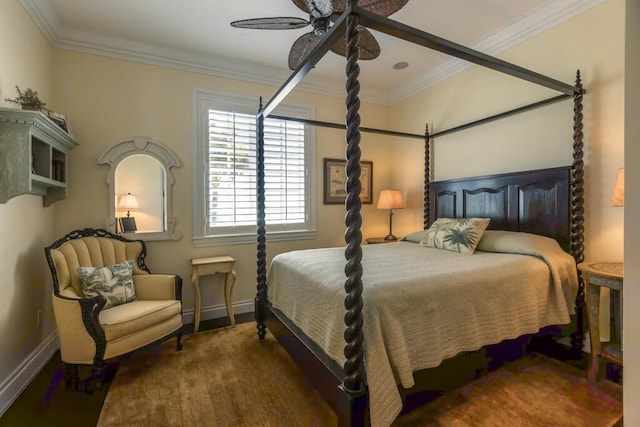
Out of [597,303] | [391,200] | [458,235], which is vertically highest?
[391,200]

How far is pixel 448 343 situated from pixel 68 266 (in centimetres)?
286

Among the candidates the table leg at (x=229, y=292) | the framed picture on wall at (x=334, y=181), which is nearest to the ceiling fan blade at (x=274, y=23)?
the framed picture on wall at (x=334, y=181)

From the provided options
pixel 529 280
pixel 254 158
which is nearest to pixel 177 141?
pixel 254 158

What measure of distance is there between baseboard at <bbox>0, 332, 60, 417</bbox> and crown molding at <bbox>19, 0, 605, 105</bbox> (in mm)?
2653

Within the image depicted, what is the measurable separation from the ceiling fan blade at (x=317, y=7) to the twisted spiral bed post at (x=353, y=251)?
2.28 feet

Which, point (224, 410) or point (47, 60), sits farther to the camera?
point (47, 60)

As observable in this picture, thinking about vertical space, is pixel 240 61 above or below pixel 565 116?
above

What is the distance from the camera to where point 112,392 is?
2041 mm

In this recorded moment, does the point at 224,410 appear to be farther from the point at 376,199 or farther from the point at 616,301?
the point at 376,199

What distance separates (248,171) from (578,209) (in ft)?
10.6

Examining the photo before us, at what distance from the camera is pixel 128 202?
3236 millimetres

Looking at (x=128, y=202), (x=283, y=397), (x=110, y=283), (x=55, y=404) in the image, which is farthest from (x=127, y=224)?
(x=283, y=397)

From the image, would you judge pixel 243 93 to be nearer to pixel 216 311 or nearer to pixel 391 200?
pixel 391 200

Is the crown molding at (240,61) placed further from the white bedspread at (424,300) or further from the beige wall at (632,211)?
the beige wall at (632,211)
